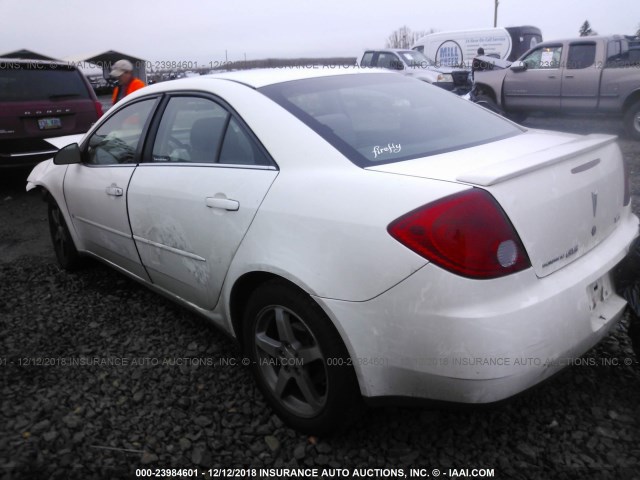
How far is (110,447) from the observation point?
2.27 metres

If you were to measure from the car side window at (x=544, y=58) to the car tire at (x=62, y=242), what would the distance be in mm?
9986

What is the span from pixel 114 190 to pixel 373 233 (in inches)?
78.7

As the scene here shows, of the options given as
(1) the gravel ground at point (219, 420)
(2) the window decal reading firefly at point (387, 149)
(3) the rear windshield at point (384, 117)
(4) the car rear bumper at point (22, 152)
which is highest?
(3) the rear windshield at point (384, 117)

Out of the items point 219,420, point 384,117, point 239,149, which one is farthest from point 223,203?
point 219,420

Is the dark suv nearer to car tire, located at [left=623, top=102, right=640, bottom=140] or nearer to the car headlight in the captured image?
car tire, located at [left=623, top=102, right=640, bottom=140]

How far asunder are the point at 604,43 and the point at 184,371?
10.4 m

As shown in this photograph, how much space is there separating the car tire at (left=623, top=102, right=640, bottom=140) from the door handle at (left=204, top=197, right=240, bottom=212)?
9.39 meters

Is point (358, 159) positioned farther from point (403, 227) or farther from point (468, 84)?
point (468, 84)

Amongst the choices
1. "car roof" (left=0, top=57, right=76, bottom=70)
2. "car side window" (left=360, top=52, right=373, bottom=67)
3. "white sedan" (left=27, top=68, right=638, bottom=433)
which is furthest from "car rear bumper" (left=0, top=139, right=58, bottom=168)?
"car side window" (left=360, top=52, right=373, bottom=67)

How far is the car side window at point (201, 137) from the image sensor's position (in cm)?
242

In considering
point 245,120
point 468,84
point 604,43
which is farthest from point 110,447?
point 468,84

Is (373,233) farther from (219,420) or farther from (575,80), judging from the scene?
(575,80)

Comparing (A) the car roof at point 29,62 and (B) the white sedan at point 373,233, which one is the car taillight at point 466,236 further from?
(A) the car roof at point 29,62

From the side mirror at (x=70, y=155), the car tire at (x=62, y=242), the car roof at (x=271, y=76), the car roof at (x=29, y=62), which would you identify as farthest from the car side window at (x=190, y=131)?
the car roof at (x=29, y=62)
